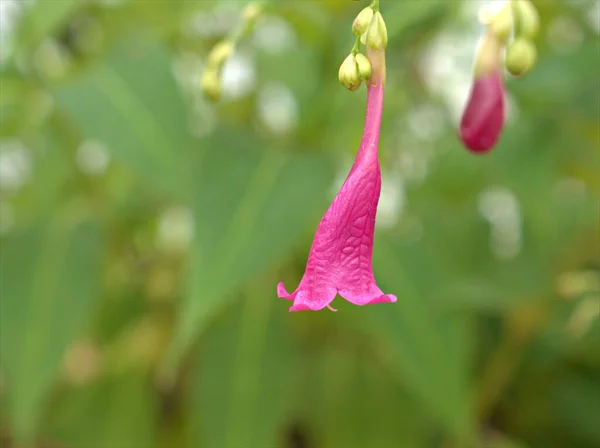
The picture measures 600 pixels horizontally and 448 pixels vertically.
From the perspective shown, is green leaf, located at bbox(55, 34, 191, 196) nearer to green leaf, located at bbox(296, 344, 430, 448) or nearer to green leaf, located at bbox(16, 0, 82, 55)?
green leaf, located at bbox(16, 0, 82, 55)

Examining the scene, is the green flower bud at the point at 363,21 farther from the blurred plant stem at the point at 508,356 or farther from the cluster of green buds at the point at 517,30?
the blurred plant stem at the point at 508,356

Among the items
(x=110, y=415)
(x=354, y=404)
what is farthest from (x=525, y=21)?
(x=110, y=415)

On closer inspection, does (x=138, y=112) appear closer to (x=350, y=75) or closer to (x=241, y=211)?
(x=241, y=211)

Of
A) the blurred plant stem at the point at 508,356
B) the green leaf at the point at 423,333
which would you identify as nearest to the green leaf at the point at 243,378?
the green leaf at the point at 423,333

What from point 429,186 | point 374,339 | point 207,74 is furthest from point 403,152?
point 207,74

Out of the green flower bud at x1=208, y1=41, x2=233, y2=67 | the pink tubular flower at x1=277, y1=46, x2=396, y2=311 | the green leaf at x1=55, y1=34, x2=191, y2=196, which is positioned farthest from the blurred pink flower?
the green leaf at x1=55, y1=34, x2=191, y2=196

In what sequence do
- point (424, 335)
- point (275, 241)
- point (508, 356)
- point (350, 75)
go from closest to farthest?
point (350, 75)
point (275, 241)
point (424, 335)
point (508, 356)
